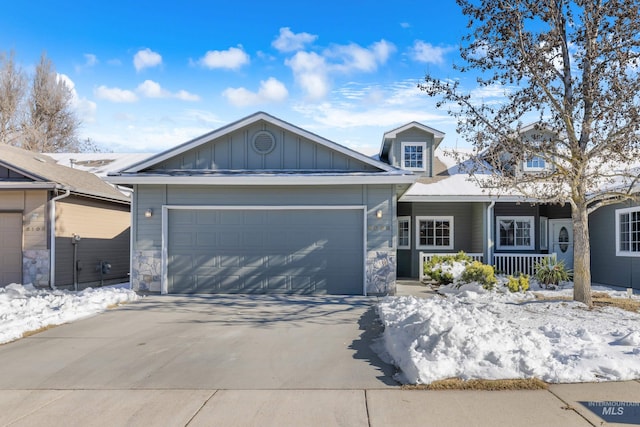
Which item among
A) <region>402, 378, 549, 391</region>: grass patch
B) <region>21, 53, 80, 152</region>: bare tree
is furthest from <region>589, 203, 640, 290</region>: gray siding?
<region>21, 53, 80, 152</region>: bare tree

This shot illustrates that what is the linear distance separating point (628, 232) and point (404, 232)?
259 inches

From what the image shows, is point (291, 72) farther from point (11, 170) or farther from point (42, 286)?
point (42, 286)

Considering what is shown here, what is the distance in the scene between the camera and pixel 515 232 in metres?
15.9

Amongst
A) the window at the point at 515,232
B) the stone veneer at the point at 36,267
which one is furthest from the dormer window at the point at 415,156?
the stone veneer at the point at 36,267

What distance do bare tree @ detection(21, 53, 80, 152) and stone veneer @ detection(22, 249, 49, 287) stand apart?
2128 cm

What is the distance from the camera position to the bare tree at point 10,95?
29.0 m

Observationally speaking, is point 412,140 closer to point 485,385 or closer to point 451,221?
point 451,221

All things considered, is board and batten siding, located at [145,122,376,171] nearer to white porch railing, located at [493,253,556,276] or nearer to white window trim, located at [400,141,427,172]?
white window trim, located at [400,141,427,172]

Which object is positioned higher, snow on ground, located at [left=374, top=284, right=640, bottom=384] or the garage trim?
the garage trim

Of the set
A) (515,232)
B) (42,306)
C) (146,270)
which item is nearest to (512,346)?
(146,270)

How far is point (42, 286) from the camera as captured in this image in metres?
11.6

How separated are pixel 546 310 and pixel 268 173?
658cm

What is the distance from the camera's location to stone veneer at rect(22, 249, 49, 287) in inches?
461

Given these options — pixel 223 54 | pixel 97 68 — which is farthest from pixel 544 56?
pixel 97 68
